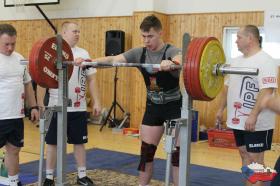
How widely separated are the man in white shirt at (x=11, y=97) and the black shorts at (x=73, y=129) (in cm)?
33

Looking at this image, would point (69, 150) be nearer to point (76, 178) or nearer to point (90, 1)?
point (76, 178)

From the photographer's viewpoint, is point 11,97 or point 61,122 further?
point 11,97

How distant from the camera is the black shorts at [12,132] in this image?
3178 mm

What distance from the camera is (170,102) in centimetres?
303

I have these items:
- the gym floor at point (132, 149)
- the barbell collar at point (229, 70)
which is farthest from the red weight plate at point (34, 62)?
the gym floor at point (132, 149)

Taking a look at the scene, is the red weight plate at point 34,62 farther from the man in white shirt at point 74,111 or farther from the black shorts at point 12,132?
the man in white shirt at point 74,111

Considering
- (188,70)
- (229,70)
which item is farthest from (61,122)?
(229,70)

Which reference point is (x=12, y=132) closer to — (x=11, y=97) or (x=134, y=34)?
(x=11, y=97)

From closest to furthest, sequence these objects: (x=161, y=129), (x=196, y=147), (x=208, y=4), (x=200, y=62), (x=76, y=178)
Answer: (x=200, y=62)
(x=161, y=129)
(x=76, y=178)
(x=196, y=147)
(x=208, y=4)

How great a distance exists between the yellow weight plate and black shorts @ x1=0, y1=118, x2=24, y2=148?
5.48 feet

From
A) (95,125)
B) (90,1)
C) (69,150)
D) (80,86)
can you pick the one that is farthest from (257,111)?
(90,1)

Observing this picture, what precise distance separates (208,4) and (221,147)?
2.44 metres

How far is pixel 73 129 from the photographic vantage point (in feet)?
11.8

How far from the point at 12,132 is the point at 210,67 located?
174 cm
